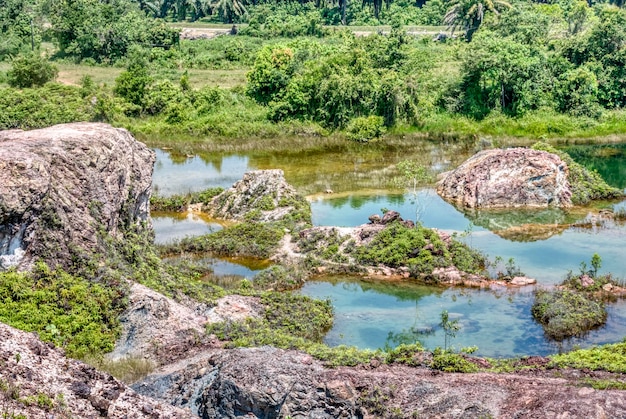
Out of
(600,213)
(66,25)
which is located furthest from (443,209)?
(66,25)

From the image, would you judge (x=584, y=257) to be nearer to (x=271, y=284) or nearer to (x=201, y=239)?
(x=271, y=284)

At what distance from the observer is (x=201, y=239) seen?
34.9 m

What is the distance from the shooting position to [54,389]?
13.9 metres

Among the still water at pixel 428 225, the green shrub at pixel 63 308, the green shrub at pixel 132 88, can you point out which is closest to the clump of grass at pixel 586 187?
the still water at pixel 428 225

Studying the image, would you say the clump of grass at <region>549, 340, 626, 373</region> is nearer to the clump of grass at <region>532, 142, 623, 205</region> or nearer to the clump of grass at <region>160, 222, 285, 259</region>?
the clump of grass at <region>160, 222, 285, 259</region>

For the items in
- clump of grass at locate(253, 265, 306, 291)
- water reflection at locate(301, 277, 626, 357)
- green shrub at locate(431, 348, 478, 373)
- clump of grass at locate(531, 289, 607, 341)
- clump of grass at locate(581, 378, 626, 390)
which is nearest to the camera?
clump of grass at locate(581, 378, 626, 390)

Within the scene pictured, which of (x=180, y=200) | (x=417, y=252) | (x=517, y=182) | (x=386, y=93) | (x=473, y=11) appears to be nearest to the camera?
(x=417, y=252)

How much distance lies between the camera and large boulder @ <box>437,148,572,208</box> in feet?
132

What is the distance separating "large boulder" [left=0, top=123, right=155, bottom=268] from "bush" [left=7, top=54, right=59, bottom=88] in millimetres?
35838

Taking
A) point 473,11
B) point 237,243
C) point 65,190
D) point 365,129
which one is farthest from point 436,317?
point 473,11

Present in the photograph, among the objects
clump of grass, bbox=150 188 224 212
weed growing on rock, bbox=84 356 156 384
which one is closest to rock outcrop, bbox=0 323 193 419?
weed growing on rock, bbox=84 356 156 384

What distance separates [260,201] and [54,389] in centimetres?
2475

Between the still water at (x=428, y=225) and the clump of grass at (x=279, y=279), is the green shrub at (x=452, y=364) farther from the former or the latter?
the clump of grass at (x=279, y=279)

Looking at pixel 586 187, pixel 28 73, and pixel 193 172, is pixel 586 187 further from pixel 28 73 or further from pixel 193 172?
pixel 28 73
